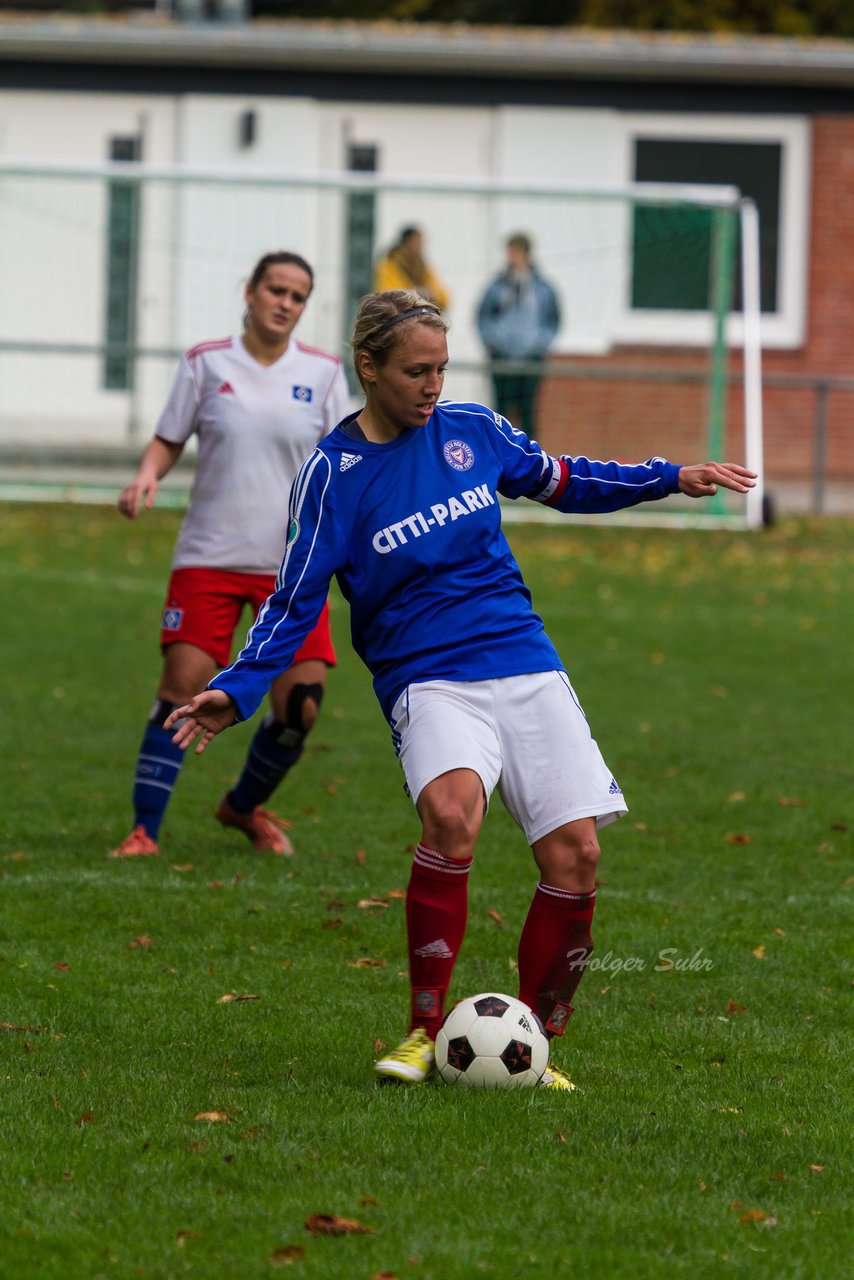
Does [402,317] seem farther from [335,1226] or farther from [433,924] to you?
[335,1226]

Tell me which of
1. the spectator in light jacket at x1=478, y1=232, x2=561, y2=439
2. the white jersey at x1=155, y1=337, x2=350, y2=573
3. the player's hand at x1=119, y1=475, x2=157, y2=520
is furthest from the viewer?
the spectator in light jacket at x1=478, y1=232, x2=561, y2=439

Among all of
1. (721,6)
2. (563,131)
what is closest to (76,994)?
(563,131)

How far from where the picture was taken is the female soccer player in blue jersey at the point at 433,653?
4.65 meters

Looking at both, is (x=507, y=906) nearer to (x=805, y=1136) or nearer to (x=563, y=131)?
(x=805, y=1136)

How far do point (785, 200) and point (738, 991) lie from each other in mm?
18187

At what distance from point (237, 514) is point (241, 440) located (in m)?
0.26

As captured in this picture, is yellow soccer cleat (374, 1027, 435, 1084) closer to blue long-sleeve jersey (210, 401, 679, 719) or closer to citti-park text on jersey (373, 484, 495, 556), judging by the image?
blue long-sleeve jersey (210, 401, 679, 719)

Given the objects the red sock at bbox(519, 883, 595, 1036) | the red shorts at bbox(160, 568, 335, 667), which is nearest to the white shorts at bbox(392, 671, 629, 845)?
the red sock at bbox(519, 883, 595, 1036)

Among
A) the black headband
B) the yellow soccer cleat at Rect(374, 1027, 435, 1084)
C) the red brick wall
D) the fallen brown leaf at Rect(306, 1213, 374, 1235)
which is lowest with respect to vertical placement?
the fallen brown leaf at Rect(306, 1213, 374, 1235)

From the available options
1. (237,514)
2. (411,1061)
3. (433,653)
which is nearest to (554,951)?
(411,1061)

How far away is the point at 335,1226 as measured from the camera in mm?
3693

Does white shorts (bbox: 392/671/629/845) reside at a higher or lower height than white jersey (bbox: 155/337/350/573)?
lower

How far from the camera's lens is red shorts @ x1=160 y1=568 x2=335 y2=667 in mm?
7020

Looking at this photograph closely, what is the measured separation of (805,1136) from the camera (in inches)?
170
